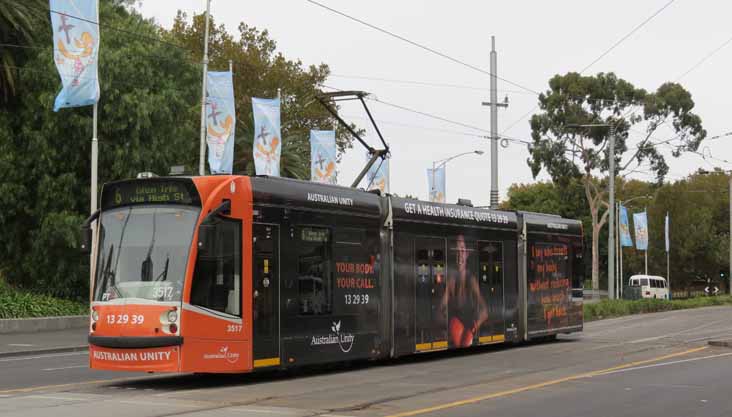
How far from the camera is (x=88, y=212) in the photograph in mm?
37625

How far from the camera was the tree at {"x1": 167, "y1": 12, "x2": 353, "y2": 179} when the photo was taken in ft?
196

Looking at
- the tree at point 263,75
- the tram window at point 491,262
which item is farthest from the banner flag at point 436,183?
the tram window at point 491,262

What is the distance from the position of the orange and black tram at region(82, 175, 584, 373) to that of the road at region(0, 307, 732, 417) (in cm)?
56

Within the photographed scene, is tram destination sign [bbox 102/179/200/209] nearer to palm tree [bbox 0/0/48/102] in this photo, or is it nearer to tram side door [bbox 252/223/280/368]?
tram side door [bbox 252/223/280/368]

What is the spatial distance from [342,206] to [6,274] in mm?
25162

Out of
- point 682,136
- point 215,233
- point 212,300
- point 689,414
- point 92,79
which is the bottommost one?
point 689,414

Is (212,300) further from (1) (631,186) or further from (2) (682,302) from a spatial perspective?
(1) (631,186)

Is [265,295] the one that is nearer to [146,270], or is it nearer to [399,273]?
[146,270]

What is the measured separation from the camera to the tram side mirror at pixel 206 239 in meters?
14.9

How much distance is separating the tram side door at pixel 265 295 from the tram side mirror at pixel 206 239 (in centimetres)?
81

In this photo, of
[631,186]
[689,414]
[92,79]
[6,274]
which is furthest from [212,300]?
[631,186]

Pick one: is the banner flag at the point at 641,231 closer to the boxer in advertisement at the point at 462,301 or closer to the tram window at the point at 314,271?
the boxer in advertisement at the point at 462,301

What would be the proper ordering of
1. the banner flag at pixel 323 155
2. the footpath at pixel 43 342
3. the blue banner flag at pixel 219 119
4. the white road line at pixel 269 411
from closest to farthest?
the white road line at pixel 269 411 < the footpath at pixel 43 342 < the blue banner flag at pixel 219 119 < the banner flag at pixel 323 155

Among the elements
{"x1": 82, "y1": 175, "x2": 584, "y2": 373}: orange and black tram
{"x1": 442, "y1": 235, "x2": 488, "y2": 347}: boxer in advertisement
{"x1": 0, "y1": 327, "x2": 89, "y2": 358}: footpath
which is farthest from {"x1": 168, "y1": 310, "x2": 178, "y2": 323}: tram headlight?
{"x1": 0, "y1": 327, "x2": 89, "y2": 358}: footpath
